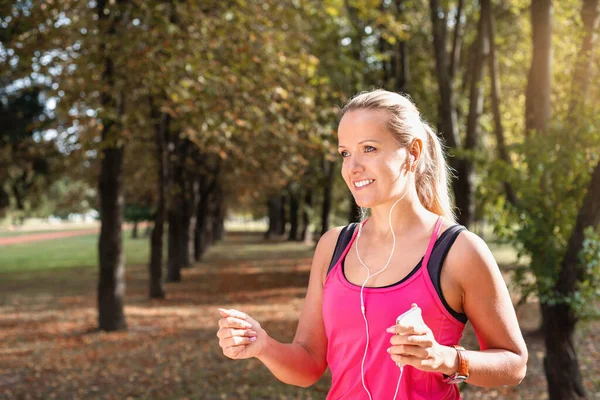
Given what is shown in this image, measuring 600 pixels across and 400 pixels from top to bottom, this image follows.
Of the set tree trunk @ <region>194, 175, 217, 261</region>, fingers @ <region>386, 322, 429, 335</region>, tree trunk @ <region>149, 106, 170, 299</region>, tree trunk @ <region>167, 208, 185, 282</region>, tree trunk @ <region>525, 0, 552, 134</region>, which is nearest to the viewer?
fingers @ <region>386, 322, 429, 335</region>

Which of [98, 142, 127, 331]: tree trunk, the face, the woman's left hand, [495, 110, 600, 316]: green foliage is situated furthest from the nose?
[98, 142, 127, 331]: tree trunk

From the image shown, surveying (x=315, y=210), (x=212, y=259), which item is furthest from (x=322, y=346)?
(x=315, y=210)

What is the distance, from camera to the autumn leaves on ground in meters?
8.77

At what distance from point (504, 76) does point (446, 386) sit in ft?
64.5

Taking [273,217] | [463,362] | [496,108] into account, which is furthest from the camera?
[273,217]

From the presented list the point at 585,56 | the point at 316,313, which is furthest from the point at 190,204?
the point at 316,313

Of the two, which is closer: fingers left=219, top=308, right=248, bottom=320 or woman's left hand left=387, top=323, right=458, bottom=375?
woman's left hand left=387, top=323, right=458, bottom=375

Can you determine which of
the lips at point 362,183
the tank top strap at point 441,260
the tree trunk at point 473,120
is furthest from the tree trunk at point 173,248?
the tank top strap at point 441,260

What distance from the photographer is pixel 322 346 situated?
2551mm

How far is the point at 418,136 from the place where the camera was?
2.33m

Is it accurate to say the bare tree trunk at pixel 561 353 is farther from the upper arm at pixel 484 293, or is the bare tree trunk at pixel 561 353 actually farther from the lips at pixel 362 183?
A: the lips at pixel 362 183

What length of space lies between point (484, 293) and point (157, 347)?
10244mm

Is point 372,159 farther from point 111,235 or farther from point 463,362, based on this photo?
point 111,235

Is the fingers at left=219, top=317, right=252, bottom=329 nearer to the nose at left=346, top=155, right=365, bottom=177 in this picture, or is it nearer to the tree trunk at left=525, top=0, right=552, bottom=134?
the nose at left=346, top=155, right=365, bottom=177
